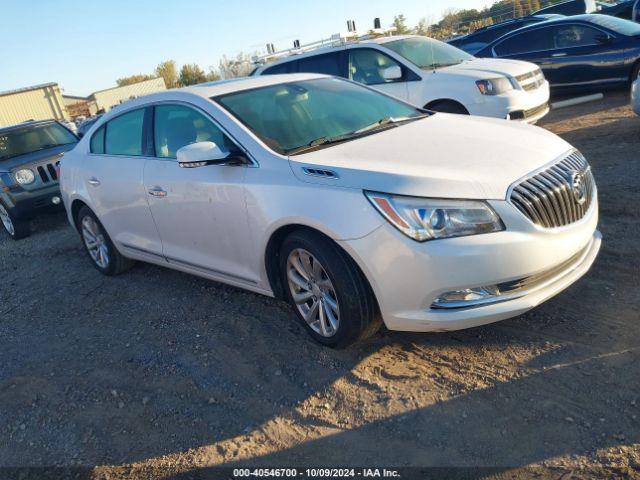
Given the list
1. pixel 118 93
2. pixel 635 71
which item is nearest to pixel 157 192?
pixel 635 71

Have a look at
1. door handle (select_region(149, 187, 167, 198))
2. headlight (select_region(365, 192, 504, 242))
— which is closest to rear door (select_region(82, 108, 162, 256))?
door handle (select_region(149, 187, 167, 198))

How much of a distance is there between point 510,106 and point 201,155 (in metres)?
5.39

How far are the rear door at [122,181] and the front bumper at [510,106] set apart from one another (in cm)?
475

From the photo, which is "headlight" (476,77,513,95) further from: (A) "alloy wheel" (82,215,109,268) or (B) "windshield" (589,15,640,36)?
(A) "alloy wheel" (82,215,109,268)

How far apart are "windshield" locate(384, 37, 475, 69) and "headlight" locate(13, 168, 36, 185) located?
5.59m

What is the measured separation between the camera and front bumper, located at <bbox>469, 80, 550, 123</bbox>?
25.0ft

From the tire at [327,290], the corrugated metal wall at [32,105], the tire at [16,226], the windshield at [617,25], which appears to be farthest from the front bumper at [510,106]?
the corrugated metal wall at [32,105]

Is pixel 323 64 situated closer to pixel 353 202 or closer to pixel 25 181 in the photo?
pixel 25 181

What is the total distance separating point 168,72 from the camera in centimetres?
6575

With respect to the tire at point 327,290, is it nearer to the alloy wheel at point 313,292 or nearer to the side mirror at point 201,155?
the alloy wheel at point 313,292

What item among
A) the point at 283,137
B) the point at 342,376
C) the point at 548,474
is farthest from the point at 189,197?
the point at 548,474

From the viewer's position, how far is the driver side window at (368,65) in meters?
8.45

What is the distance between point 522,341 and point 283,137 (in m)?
1.98

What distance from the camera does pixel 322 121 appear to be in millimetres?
4074
